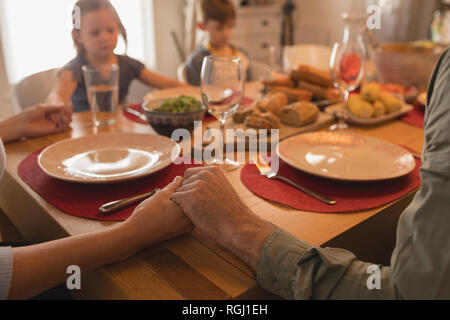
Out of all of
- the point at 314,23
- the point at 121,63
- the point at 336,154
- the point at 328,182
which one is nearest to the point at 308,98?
the point at 336,154

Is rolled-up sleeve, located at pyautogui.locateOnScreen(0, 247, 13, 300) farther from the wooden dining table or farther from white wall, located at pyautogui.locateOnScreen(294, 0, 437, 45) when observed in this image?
white wall, located at pyautogui.locateOnScreen(294, 0, 437, 45)

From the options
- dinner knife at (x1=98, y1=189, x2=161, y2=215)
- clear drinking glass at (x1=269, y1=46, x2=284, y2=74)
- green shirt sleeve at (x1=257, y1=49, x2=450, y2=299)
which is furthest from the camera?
clear drinking glass at (x1=269, y1=46, x2=284, y2=74)

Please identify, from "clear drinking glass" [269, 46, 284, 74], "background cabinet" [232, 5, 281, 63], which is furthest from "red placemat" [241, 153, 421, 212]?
"background cabinet" [232, 5, 281, 63]

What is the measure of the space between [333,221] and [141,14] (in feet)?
10.9

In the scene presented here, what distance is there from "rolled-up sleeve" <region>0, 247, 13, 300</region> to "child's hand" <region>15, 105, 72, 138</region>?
2.08 feet

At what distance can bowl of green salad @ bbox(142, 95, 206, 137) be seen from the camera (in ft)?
3.62

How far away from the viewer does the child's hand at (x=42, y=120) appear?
1.14 m

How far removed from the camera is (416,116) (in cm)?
136

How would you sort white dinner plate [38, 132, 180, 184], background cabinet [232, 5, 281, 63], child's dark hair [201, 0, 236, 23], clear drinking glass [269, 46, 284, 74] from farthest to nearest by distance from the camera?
background cabinet [232, 5, 281, 63] → child's dark hair [201, 0, 236, 23] → clear drinking glass [269, 46, 284, 74] → white dinner plate [38, 132, 180, 184]

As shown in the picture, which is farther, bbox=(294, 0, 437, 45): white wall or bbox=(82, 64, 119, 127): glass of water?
bbox=(294, 0, 437, 45): white wall

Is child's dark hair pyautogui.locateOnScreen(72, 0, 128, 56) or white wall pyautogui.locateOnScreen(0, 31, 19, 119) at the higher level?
child's dark hair pyautogui.locateOnScreen(72, 0, 128, 56)

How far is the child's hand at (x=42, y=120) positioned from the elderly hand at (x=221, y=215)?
24.7 inches

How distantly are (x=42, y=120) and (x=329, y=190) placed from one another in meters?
0.84

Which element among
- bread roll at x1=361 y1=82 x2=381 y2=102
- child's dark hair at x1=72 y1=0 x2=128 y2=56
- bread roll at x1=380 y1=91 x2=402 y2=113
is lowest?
bread roll at x1=380 y1=91 x2=402 y2=113
